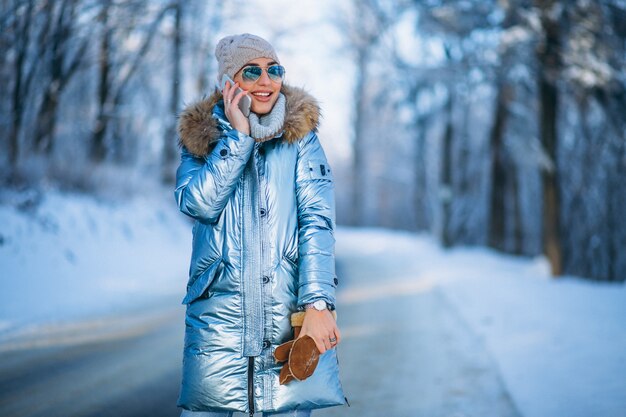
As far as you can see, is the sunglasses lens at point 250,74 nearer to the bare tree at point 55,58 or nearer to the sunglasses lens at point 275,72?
the sunglasses lens at point 275,72

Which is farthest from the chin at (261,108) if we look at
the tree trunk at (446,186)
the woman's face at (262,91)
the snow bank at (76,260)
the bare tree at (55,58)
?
the tree trunk at (446,186)

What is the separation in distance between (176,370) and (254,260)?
310cm

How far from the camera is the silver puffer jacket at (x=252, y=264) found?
2068 mm

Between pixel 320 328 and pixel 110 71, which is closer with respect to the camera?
pixel 320 328

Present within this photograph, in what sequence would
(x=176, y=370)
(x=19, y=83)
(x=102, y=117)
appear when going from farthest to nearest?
(x=102, y=117)
(x=19, y=83)
(x=176, y=370)

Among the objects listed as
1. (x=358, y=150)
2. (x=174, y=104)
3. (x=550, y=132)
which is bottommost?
(x=550, y=132)

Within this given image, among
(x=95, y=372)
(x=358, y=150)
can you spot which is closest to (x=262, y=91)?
(x=95, y=372)

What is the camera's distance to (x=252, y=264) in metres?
2.10

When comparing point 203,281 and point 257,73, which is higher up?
point 257,73

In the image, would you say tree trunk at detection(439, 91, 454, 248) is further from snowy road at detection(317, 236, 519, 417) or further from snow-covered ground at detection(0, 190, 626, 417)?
snowy road at detection(317, 236, 519, 417)

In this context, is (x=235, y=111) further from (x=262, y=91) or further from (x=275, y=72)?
(x=275, y=72)

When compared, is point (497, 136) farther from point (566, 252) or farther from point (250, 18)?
point (250, 18)

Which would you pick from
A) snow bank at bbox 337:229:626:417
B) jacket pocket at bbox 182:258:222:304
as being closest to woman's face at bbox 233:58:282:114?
jacket pocket at bbox 182:258:222:304

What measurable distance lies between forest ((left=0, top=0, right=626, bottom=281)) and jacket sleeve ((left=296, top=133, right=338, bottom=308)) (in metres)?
3.01
